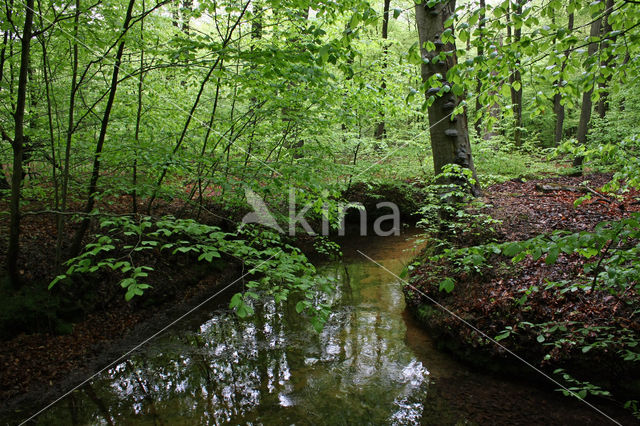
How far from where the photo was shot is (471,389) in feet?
14.2

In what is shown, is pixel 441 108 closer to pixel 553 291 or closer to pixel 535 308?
pixel 553 291

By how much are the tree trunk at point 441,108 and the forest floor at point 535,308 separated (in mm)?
1592

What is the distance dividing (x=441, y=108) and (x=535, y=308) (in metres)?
3.34

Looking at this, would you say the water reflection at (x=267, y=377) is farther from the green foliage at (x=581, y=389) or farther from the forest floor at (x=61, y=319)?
the green foliage at (x=581, y=389)

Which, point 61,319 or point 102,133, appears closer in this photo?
point 102,133

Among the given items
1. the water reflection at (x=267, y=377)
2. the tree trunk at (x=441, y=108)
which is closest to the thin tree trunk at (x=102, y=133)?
the water reflection at (x=267, y=377)

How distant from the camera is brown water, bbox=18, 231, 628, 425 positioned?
3990 mm

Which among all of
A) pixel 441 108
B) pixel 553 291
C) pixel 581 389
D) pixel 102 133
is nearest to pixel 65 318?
pixel 102 133

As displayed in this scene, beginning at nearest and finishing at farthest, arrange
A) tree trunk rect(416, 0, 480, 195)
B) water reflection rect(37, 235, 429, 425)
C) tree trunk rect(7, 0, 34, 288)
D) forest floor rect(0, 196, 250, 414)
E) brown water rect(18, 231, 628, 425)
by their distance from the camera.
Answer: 1. tree trunk rect(7, 0, 34, 288)
2. brown water rect(18, 231, 628, 425)
3. water reflection rect(37, 235, 429, 425)
4. forest floor rect(0, 196, 250, 414)
5. tree trunk rect(416, 0, 480, 195)

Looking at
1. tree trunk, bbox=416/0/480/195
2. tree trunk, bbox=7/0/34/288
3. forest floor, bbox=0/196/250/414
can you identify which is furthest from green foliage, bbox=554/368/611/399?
tree trunk, bbox=7/0/34/288

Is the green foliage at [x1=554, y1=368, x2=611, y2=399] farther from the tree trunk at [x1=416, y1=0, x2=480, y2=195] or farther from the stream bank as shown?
the stream bank

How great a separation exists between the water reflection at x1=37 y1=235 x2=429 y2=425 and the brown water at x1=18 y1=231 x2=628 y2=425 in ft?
0.05

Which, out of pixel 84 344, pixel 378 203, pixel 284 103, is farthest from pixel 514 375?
pixel 378 203

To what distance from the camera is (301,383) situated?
4.69 m
